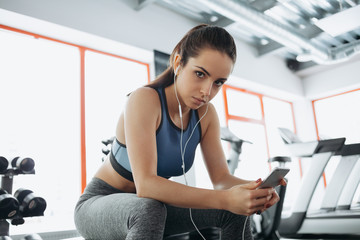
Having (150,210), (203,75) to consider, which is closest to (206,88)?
(203,75)

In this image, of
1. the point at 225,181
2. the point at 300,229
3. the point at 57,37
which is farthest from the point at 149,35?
the point at 225,181

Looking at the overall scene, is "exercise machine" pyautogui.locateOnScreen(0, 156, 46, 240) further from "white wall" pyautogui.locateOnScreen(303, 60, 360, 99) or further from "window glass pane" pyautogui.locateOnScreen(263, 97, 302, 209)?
"white wall" pyautogui.locateOnScreen(303, 60, 360, 99)

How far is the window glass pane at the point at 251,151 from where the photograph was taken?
5.00 m

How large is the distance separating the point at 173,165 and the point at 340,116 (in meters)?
5.64

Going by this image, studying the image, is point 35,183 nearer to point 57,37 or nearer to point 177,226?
point 57,37

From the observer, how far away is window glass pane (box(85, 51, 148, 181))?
3371mm

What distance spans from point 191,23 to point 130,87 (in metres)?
1.20

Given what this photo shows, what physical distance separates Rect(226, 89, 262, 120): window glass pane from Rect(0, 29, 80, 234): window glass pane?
2506mm

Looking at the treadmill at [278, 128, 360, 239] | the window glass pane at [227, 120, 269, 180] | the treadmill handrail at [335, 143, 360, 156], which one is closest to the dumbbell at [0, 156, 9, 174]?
the treadmill at [278, 128, 360, 239]

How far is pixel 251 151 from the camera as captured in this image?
521 cm

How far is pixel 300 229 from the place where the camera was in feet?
8.89

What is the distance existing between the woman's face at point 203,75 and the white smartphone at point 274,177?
32 cm

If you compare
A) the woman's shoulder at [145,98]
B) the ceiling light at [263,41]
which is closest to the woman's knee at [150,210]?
the woman's shoulder at [145,98]

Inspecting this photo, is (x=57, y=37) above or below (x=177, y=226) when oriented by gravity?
above
